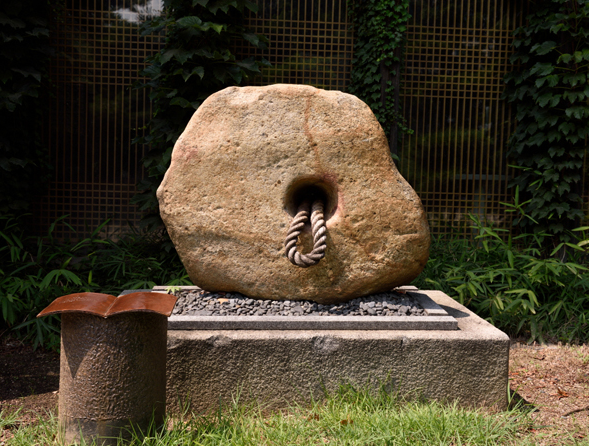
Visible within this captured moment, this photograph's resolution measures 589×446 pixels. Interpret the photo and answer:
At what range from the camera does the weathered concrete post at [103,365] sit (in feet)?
5.56

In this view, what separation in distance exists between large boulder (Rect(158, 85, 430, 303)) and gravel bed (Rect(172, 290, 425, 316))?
0.19ft

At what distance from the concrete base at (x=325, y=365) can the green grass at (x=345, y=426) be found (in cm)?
6

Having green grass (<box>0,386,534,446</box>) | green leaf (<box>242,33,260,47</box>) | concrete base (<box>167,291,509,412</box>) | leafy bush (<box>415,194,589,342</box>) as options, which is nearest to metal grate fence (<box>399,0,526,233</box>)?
leafy bush (<box>415,194,589,342</box>)

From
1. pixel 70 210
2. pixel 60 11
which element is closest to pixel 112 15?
pixel 60 11

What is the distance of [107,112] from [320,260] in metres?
3.35

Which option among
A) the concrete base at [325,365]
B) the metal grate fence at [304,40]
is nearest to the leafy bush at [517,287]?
the concrete base at [325,365]

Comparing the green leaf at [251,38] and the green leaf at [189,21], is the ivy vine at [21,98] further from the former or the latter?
the green leaf at [251,38]

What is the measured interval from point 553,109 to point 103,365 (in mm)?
4651

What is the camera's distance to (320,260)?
8.00ft

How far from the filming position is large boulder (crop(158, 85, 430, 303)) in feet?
8.04

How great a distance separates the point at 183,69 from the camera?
4246 millimetres

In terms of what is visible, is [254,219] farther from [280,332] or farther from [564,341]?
[564,341]

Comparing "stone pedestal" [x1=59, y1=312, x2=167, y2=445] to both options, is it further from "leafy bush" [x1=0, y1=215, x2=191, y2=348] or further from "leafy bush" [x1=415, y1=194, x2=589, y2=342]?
"leafy bush" [x1=415, y1=194, x2=589, y2=342]

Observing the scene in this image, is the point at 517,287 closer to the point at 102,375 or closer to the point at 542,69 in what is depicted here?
the point at 542,69
